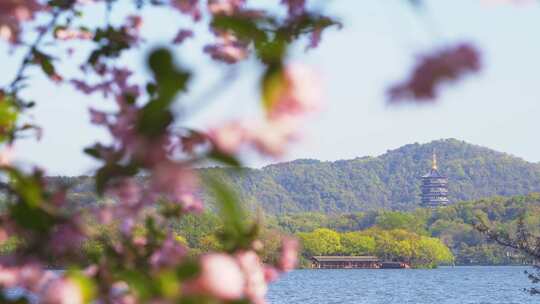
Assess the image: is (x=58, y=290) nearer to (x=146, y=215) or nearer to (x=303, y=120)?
(x=303, y=120)

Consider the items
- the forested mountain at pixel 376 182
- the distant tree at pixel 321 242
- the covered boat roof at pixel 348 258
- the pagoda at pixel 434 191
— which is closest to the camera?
the distant tree at pixel 321 242

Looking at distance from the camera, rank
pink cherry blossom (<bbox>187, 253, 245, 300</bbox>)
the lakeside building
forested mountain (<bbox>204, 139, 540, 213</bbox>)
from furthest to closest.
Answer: forested mountain (<bbox>204, 139, 540, 213</bbox>) → the lakeside building → pink cherry blossom (<bbox>187, 253, 245, 300</bbox>)

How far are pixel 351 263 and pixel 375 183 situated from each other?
9955 cm

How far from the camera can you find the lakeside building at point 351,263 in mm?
93363

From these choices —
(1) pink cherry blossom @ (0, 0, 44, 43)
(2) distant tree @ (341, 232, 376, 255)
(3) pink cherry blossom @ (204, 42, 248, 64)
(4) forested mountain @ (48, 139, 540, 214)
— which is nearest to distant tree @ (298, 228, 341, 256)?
(2) distant tree @ (341, 232, 376, 255)

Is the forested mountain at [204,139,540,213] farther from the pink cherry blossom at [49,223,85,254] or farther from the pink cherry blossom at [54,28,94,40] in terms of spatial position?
the pink cherry blossom at [49,223,85,254]

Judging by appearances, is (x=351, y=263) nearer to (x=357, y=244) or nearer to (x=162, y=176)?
(x=357, y=244)

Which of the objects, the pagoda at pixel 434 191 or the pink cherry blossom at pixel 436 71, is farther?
the pagoda at pixel 434 191

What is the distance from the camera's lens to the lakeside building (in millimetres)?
93363

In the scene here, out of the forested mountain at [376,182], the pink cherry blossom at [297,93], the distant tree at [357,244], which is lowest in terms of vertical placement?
the pink cherry blossom at [297,93]

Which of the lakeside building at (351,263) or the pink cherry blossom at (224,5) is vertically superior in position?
the lakeside building at (351,263)

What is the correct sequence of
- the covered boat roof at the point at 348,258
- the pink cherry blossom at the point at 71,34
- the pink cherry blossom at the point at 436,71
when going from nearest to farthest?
1. the pink cherry blossom at the point at 436,71
2. the pink cherry blossom at the point at 71,34
3. the covered boat roof at the point at 348,258

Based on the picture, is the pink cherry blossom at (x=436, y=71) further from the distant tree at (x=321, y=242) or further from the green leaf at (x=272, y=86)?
the distant tree at (x=321, y=242)

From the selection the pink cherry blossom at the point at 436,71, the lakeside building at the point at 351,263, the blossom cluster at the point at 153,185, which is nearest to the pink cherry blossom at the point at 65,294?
the blossom cluster at the point at 153,185
